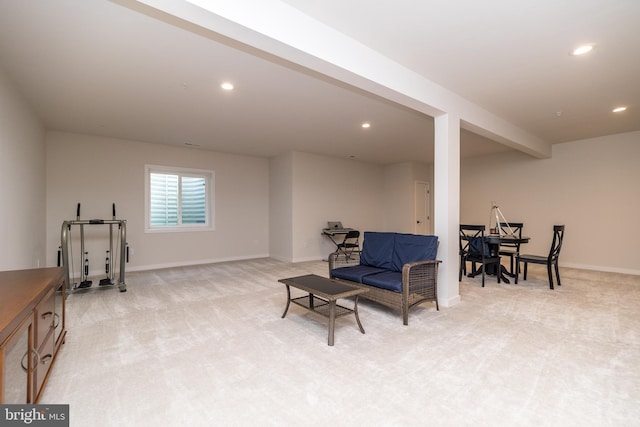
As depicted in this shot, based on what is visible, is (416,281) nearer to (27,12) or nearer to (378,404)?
(378,404)

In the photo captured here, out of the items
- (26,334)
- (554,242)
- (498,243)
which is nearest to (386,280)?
(498,243)

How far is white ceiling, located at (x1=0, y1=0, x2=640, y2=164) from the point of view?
7.55ft

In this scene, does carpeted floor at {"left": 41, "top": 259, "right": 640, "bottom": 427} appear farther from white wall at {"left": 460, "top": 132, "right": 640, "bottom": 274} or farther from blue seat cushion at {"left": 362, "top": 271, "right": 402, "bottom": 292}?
white wall at {"left": 460, "top": 132, "right": 640, "bottom": 274}

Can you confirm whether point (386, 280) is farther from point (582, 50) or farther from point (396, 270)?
point (582, 50)

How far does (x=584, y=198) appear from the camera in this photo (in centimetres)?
617

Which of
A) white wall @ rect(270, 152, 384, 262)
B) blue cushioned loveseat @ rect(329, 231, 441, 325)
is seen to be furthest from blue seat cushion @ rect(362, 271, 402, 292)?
white wall @ rect(270, 152, 384, 262)

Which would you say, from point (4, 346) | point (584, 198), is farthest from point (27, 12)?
point (584, 198)

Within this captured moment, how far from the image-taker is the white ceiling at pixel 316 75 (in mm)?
2303

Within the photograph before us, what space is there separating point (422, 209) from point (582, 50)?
6.38 m

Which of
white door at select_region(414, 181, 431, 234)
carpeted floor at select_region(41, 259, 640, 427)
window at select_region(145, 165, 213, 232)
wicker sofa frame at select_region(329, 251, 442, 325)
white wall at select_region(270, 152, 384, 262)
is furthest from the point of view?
white door at select_region(414, 181, 431, 234)

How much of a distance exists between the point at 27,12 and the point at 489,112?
527 cm

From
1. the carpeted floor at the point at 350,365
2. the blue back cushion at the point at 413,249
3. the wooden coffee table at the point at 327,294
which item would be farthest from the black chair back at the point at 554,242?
the wooden coffee table at the point at 327,294

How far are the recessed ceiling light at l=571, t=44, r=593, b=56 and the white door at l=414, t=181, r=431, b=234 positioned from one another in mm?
5860

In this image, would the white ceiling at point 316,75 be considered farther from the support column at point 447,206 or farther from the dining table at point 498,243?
the dining table at point 498,243
